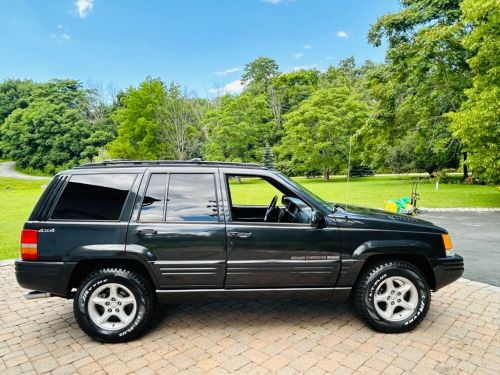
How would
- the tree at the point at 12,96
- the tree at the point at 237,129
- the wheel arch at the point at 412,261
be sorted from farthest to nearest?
the tree at the point at 12,96 → the tree at the point at 237,129 → the wheel arch at the point at 412,261

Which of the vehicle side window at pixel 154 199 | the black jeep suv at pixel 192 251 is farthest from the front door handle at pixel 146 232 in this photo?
the vehicle side window at pixel 154 199

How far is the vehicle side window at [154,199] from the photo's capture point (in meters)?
3.22

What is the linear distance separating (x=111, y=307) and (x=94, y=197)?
46.4 inches

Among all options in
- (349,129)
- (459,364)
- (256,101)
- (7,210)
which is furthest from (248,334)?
(256,101)

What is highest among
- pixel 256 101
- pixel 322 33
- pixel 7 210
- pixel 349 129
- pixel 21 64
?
pixel 21 64

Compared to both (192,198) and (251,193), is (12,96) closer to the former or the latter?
(251,193)

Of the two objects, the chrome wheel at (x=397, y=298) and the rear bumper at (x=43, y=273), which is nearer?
the rear bumper at (x=43, y=273)

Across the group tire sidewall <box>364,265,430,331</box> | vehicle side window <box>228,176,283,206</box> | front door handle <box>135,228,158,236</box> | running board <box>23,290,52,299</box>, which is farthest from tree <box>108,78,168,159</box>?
tire sidewall <box>364,265,430,331</box>

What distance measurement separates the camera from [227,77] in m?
60.4

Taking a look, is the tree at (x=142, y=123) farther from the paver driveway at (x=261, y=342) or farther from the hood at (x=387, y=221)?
the hood at (x=387, y=221)

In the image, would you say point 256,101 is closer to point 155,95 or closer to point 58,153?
point 155,95

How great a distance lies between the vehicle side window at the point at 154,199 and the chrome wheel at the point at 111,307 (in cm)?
79

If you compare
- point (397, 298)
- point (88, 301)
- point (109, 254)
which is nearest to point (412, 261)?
point (397, 298)

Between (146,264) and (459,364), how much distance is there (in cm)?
310
